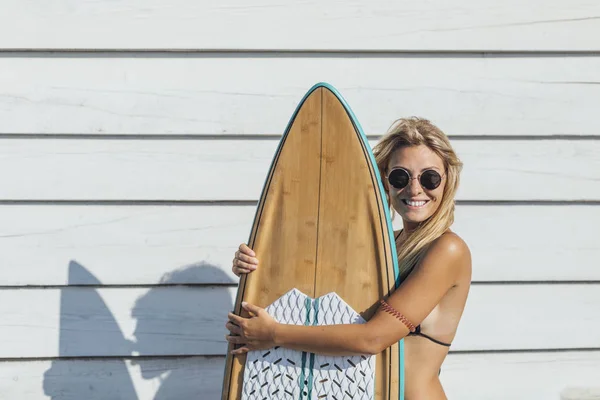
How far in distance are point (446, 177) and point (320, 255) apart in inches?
15.8

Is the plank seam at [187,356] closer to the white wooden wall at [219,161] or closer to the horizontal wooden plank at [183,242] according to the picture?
the white wooden wall at [219,161]

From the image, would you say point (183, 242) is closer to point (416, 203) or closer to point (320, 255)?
point (320, 255)

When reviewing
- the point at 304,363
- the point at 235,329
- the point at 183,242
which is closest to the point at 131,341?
the point at 183,242

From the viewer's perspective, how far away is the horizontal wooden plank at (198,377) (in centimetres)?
251

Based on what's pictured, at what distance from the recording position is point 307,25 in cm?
252

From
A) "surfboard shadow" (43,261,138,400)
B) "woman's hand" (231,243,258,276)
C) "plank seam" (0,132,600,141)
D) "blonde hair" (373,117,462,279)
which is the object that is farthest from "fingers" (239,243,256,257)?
"surfboard shadow" (43,261,138,400)

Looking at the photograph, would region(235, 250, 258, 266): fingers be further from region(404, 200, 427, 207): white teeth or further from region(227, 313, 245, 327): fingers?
region(404, 200, 427, 207): white teeth

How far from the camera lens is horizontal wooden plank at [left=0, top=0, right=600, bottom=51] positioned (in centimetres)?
248

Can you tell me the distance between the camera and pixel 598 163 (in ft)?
8.38

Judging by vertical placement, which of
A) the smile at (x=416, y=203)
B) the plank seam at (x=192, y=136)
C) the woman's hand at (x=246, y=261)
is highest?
the plank seam at (x=192, y=136)

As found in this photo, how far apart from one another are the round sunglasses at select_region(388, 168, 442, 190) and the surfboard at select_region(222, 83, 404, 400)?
5cm

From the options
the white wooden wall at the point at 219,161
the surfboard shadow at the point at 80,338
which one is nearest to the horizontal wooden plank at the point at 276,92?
the white wooden wall at the point at 219,161

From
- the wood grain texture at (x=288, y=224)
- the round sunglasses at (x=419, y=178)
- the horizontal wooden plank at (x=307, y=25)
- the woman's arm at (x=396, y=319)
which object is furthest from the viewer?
the horizontal wooden plank at (x=307, y=25)

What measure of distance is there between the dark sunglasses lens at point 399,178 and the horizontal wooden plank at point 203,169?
619 mm
